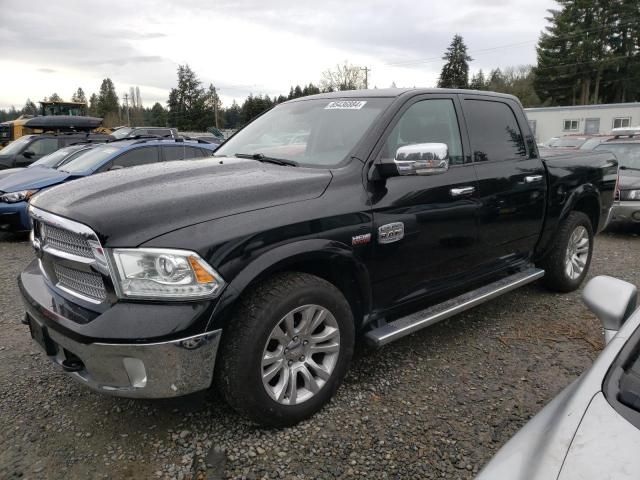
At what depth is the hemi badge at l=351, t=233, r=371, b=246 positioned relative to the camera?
9.16ft

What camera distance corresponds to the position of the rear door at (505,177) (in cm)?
372

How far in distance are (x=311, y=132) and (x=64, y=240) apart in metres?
1.73

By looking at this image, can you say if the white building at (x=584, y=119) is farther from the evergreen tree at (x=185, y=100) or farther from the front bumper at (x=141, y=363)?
the evergreen tree at (x=185, y=100)

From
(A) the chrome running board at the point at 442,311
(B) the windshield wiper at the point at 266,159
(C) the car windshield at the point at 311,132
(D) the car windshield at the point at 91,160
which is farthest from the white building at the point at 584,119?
(B) the windshield wiper at the point at 266,159

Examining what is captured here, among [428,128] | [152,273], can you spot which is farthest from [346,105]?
[152,273]

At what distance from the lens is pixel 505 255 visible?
4.00 metres

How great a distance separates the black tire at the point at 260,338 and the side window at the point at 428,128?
1023 mm

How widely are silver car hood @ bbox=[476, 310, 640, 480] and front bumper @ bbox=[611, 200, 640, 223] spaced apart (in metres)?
7.56

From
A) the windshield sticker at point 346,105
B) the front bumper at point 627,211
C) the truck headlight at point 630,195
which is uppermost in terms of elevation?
the windshield sticker at point 346,105

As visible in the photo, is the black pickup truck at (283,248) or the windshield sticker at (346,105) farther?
the windshield sticker at (346,105)

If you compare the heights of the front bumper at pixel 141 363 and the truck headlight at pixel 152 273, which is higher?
the truck headlight at pixel 152 273

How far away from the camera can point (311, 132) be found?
3.45m

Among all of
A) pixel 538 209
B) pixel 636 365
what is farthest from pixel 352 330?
pixel 538 209

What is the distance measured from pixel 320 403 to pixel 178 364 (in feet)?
3.07
